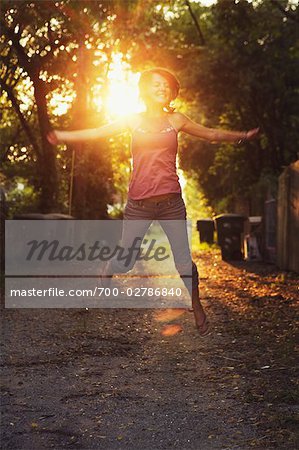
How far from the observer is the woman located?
587 cm

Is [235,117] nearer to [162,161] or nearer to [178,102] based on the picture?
[178,102]

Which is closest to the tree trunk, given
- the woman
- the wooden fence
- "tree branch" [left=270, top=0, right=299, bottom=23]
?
the wooden fence

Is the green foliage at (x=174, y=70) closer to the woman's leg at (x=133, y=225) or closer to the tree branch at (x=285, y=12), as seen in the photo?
the tree branch at (x=285, y=12)

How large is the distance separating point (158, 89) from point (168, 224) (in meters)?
0.99

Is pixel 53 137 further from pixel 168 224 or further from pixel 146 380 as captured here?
pixel 146 380

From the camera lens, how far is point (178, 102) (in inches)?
1348

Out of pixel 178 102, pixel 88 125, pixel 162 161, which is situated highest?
pixel 178 102

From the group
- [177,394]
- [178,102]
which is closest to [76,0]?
[177,394]

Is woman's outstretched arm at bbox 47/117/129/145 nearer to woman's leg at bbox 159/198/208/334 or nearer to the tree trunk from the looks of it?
woman's leg at bbox 159/198/208/334

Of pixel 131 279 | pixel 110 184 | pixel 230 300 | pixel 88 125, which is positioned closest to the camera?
pixel 230 300

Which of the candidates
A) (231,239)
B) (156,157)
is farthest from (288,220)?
(156,157)

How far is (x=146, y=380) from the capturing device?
22.3ft

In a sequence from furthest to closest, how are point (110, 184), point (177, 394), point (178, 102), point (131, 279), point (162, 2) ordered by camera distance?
1. point (178, 102)
2. point (110, 184)
3. point (162, 2)
4. point (131, 279)
5. point (177, 394)

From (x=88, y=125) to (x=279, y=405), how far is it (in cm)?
1752
